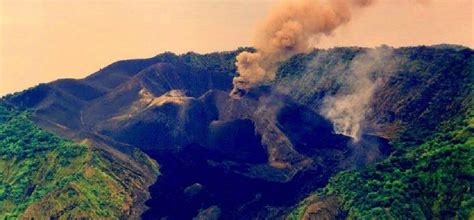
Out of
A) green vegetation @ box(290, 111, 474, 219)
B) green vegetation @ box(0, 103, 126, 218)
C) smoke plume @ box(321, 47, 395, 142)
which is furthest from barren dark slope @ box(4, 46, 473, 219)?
green vegetation @ box(290, 111, 474, 219)

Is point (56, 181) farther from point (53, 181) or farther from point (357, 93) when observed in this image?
point (357, 93)

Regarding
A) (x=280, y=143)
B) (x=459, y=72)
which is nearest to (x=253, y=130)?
(x=280, y=143)

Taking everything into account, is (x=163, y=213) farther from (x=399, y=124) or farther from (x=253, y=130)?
(x=399, y=124)

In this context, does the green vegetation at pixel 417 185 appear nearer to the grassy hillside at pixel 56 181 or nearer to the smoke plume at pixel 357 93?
the smoke plume at pixel 357 93

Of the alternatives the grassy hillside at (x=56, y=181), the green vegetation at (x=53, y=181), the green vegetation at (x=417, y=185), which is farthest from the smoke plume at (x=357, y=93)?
the green vegetation at (x=53, y=181)

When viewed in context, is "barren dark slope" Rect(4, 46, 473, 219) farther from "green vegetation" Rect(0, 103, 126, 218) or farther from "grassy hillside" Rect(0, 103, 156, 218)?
"green vegetation" Rect(0, 103, 126, 218)
